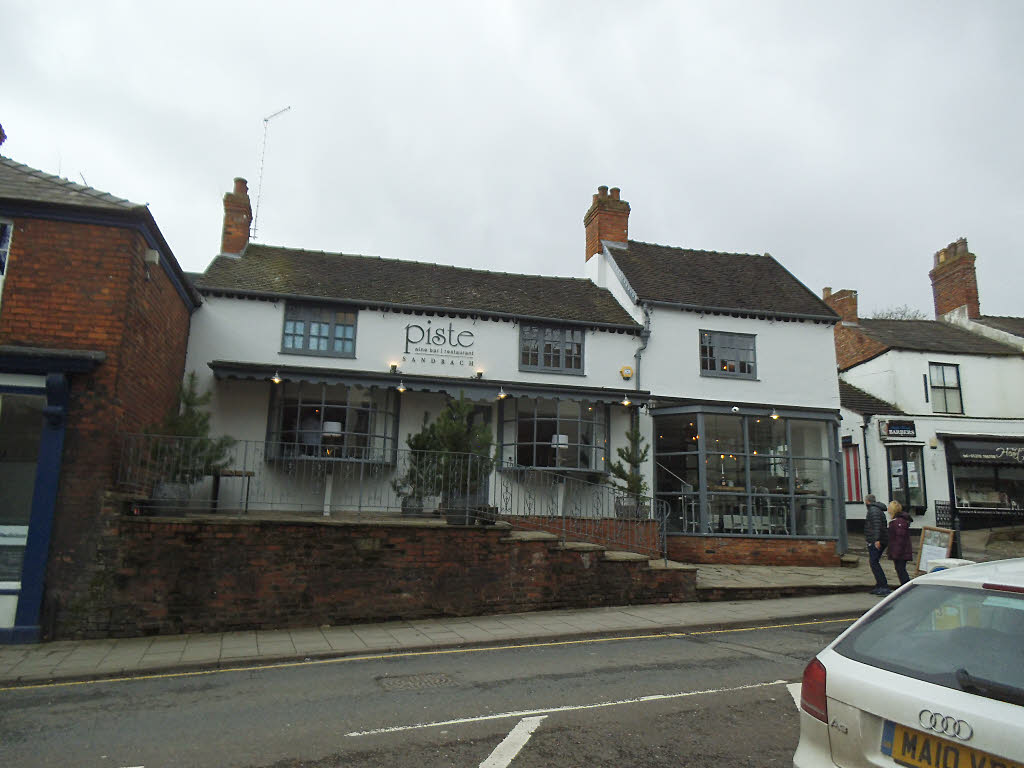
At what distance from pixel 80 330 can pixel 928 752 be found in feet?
33.6

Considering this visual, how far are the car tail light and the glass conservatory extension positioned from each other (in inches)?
509

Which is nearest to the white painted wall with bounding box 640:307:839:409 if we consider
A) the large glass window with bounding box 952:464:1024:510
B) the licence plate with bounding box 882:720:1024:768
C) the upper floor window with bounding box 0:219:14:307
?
the large glass window with bounding box 952:464:1024:510

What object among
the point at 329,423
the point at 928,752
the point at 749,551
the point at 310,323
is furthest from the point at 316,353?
the point at 928,752

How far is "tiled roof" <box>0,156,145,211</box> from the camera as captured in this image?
9.49m

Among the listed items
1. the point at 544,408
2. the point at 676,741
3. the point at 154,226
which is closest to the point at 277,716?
the point at 676,741

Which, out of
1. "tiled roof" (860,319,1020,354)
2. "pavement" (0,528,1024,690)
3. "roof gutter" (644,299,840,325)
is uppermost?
"tiled roof" (860,319,1020,354)

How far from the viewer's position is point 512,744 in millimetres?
4875

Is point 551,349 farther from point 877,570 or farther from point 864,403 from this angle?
point 864,403

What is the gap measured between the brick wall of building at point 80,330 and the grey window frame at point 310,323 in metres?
4.86

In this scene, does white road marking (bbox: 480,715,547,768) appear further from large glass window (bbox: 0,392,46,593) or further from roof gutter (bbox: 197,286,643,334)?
roof gutter (bbox: 197,286,643,334)

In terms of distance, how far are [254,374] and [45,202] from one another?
5.05 m

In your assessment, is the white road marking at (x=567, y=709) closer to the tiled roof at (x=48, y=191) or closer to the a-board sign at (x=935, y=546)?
the a-board sign at (x=935, y=546)

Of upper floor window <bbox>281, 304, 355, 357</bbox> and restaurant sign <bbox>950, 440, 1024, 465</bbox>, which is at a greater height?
upper floor window <bbox>281, 304, 355, 357</bbox>

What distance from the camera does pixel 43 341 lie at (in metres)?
9.23
